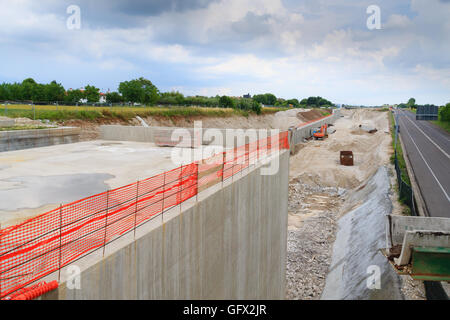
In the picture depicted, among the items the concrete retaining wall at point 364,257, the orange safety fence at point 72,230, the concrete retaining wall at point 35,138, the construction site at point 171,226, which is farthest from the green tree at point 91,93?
the orange safety fence at point 72,230

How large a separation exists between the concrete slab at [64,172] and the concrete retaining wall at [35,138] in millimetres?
548

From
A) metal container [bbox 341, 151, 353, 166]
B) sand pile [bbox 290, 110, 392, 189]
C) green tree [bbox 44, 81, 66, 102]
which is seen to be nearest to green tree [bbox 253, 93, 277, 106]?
green tree [bbox 44, 81, 66, 102]

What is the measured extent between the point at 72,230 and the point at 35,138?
14510 millimetres

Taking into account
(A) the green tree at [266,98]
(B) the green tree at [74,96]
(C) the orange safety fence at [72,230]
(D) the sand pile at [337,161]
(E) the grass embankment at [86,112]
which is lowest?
(D) the sand pile at [337,161]

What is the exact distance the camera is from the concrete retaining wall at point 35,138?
632 inches

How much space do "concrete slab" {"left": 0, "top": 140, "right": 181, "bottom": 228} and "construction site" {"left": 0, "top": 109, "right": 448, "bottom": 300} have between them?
0.04 m

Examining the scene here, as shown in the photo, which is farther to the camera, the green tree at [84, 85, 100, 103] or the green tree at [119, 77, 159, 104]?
the green tree at [84, 85, 100, 103]

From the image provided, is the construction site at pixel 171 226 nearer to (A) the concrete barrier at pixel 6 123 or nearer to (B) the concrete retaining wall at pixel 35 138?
(B) the concrete retaining wall at pixel 35 138

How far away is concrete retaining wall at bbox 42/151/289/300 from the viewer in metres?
5.64

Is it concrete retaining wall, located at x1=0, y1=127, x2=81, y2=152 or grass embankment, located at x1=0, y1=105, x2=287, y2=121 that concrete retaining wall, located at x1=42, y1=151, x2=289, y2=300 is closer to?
concrete retaining wall, located at x1=0, y1=127, x2=81, y2=152

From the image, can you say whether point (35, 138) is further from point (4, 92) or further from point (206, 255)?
point (4, 92)

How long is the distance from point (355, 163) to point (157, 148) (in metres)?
32.6

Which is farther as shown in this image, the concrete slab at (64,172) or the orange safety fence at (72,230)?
the concrete slab at (64,172)
